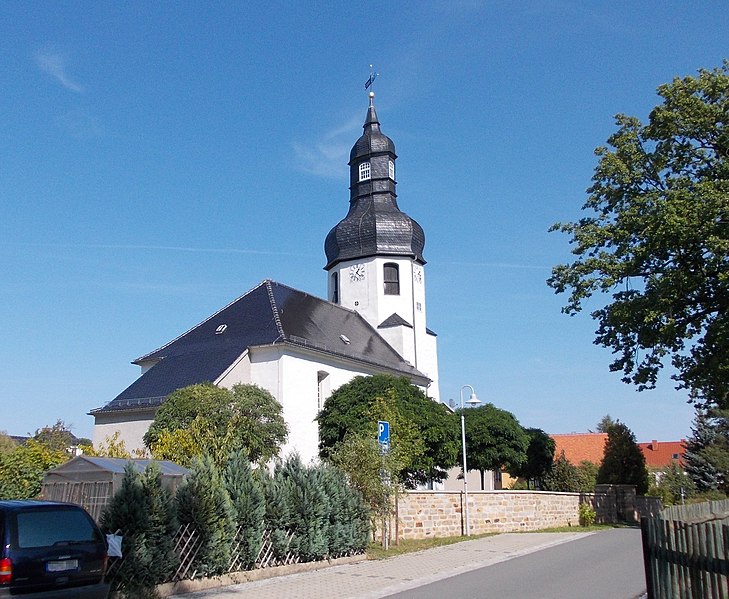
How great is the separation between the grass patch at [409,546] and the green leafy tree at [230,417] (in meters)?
7.07

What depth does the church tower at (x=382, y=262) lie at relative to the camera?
146ft

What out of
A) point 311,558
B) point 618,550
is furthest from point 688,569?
point 618,550

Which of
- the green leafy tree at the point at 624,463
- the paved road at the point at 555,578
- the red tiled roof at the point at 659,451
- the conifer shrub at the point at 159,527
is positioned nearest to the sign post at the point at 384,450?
the paved road at the point at 555,578

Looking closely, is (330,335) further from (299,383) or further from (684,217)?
(684,217)

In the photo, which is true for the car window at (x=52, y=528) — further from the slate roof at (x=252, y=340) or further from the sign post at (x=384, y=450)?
the slate roof at (x=252, y=340)

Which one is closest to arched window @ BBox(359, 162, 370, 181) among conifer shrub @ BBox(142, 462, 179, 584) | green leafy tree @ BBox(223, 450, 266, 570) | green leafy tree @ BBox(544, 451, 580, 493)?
green leafy tree @ BBox(544, 451, 580, 493)

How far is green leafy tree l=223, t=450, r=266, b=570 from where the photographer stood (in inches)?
531

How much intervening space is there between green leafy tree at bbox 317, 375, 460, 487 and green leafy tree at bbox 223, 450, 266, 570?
16.1 meters

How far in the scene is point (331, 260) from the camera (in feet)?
153

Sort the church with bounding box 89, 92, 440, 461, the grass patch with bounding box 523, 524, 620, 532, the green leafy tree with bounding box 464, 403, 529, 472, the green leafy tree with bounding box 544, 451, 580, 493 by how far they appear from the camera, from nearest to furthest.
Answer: the grass patch with bounding box 523, 524, 620, 532, the church with bounding box 89, 92, 440, 461, the green leafy tree with bounding box 464, 403, 529, 472, the green leafy tree with bounding box 544, 451, 580, 493

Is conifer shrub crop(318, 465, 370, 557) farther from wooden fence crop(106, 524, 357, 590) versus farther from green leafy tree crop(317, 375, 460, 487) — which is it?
green leafy tree crop(317, 375, 460, 487)

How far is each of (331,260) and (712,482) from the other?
86.8 ft

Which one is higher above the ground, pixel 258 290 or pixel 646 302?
pixel 258 290

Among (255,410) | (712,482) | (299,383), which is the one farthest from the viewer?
(712,482)
